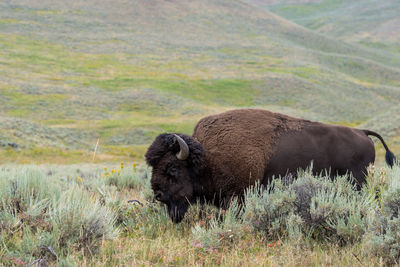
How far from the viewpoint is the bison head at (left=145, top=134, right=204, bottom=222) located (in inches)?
211

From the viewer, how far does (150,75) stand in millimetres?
60469

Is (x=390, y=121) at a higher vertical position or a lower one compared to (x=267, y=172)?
lower

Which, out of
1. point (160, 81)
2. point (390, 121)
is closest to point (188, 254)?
point (390, 121)

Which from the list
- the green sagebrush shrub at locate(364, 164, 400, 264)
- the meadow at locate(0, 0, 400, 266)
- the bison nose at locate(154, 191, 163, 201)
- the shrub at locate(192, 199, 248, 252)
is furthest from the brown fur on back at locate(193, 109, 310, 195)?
the green sagebrush shrub at locate(364, 164, 400, 264)

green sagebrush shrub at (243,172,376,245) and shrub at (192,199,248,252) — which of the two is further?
green sagebrush shrub at (243,172,376,245)

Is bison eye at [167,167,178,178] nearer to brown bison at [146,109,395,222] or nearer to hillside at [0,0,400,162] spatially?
A: brown bison at [146,109,395,222]

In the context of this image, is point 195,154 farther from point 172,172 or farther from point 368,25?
point 368,25

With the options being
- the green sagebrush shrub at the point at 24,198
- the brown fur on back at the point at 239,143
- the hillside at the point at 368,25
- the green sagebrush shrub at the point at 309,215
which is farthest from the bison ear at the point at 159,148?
the hillside at the point at 368,25

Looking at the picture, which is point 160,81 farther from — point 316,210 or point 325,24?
point 325,24

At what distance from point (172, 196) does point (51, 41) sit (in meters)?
71.8

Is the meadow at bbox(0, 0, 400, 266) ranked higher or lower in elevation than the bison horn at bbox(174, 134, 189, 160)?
lower

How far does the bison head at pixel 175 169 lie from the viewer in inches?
211

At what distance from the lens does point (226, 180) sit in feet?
18.6

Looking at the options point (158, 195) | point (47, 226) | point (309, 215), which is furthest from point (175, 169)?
point (47, 226)
